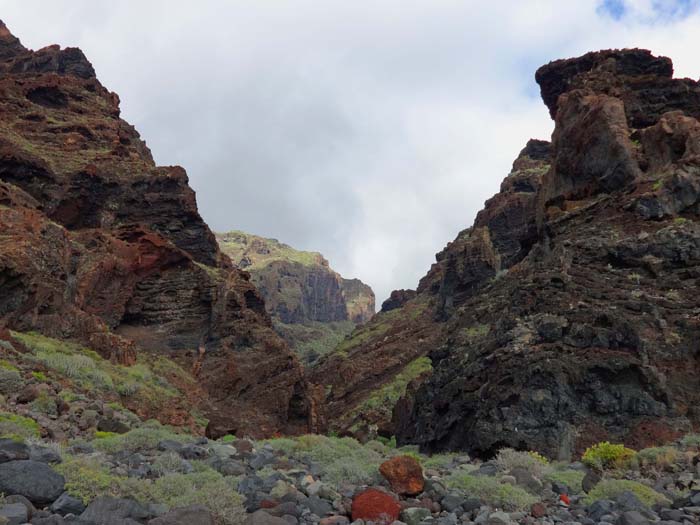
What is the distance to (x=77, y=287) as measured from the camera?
1094 inches

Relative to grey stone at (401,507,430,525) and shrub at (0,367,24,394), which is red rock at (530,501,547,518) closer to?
grey stone at (401,507,430,525)

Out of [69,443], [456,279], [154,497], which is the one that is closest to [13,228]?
[69,443]

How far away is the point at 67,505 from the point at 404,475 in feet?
14.4

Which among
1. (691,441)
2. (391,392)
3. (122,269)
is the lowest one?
(691,441)

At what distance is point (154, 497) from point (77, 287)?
84.7ft

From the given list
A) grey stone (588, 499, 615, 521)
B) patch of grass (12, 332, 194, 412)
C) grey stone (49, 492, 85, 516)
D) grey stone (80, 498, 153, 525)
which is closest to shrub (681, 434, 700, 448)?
grey stone (588, 499, 615, 521)

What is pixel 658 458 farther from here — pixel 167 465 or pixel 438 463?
pixel 167 465

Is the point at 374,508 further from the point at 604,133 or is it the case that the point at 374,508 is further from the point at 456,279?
the point at 456,279

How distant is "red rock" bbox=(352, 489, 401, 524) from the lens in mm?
6008

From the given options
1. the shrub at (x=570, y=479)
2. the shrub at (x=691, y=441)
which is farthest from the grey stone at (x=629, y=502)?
the shrub at (x=691, y=441)

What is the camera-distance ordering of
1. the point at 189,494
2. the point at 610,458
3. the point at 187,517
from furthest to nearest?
the point at 610,458, the point at 189,494, the point at 187,517

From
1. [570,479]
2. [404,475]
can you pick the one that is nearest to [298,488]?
[404,475]

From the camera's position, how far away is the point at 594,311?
16.6 m

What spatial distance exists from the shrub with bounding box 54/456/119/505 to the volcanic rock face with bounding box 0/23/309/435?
12009 mm
